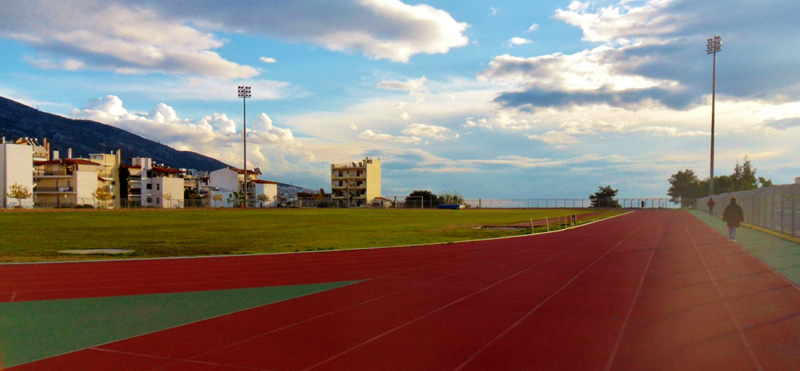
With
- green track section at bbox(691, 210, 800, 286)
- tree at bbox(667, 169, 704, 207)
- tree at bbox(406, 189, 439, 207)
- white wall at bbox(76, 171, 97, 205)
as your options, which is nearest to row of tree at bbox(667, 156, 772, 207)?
tree at bbox(667, 169, 704, 207)

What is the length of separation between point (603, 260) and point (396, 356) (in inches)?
417

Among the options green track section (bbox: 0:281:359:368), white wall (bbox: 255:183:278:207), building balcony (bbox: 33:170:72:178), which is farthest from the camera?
white wall (bbox: 255:183:278:207)

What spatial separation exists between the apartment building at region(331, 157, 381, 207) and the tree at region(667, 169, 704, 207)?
66801 millimetres

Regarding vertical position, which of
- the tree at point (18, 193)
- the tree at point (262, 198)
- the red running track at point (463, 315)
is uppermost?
the tree at point (18, 193)

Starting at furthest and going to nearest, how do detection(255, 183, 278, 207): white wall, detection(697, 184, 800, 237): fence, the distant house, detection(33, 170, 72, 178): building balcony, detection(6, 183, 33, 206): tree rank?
1. detection(255, 183, 278, 207): white wall
2. the distant house
3. detection(33, 170, 72, 178): building balcony
4. detection(6, 183, 33, 206): tree
5. detection(697, 184, 800, 237): fence

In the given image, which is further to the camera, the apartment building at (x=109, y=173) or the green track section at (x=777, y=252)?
the apartment building at (x=109, y=173)

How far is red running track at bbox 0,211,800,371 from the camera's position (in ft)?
19.5

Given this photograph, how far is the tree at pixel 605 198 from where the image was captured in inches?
3784

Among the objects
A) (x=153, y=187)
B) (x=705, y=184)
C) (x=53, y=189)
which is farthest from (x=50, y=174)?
(x=705, y=184)

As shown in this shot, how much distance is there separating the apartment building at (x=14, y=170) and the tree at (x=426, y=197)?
66488 millimetres

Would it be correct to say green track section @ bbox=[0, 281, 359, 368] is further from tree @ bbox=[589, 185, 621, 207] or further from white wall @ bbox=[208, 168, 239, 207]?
white wall @ bbox=[208, 168, 239, 207]

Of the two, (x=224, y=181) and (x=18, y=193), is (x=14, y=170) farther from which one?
(x=224, y=181)

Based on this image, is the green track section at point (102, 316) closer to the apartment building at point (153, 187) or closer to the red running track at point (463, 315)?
the red running track at point (463, 315)

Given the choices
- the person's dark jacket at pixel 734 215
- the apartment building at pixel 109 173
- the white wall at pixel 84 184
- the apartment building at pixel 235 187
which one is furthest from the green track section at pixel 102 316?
the apartment building at pixel 235 187
